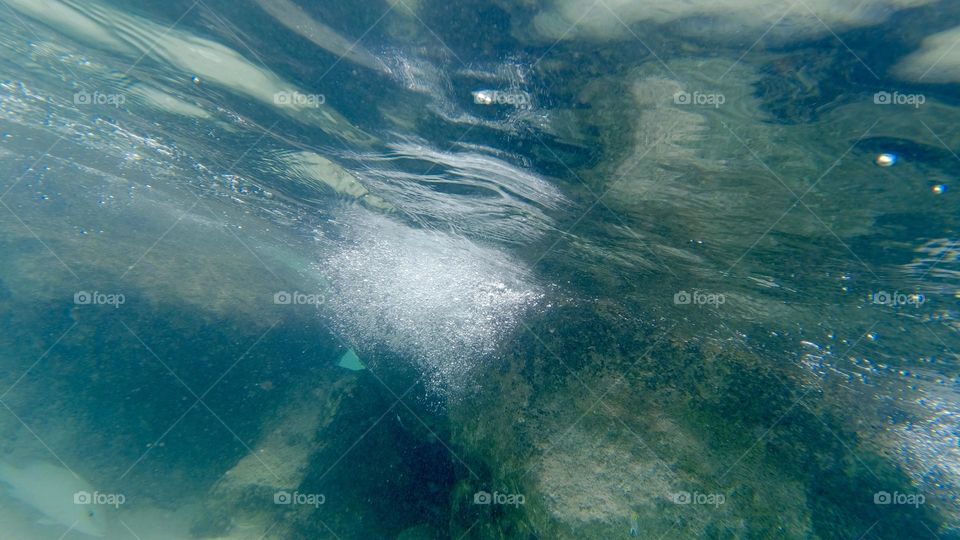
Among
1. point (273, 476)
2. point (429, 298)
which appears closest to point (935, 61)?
point (273, 476)

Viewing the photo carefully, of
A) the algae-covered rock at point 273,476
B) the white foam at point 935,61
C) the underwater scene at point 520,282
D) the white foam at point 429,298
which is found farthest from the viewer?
the white foam at point 429,298

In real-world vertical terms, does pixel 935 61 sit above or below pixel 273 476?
above

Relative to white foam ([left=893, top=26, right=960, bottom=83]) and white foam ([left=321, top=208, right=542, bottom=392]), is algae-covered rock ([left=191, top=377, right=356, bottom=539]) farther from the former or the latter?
white foam ([left=893, top=26, right=960, bottom=83])

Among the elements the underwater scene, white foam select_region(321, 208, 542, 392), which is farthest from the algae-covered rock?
white foam select_region(321, 208, 542, 392)

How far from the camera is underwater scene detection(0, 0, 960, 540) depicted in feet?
17.5

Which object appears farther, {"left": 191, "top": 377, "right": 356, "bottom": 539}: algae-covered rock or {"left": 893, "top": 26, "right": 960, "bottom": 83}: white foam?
{"left": 191, "top": 377, "right": 356, "bottom": 539}: algae-covered rock

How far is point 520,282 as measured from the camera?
14.1 m

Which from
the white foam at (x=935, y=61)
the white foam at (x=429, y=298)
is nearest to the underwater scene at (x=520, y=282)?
the white foam at (x=935, y=61)

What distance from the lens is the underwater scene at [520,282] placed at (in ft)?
17.5

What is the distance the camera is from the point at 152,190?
20.4 meters

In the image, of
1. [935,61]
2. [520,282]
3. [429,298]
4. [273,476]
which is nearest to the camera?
[935,61]

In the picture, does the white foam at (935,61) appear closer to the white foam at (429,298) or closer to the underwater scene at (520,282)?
the underwater scene at (520,282)

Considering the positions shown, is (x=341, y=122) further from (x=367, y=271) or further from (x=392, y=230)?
(x=367, y=271)

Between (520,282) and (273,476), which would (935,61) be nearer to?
(520,282)
